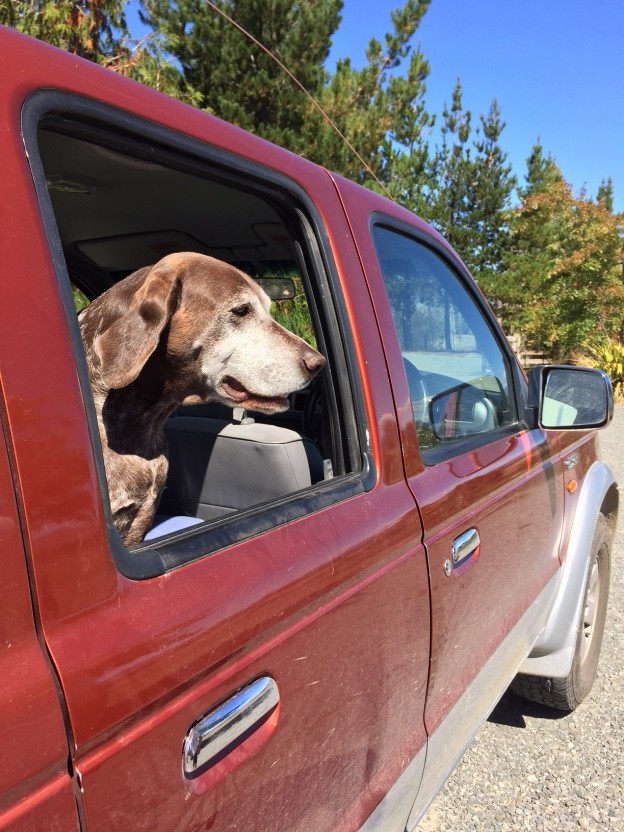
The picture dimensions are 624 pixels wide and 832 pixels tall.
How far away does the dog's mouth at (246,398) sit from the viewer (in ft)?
7.36

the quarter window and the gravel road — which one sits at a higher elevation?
the quarter window

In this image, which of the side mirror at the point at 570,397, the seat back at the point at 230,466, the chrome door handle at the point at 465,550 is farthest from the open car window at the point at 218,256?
the side mirror at the point at 570,397

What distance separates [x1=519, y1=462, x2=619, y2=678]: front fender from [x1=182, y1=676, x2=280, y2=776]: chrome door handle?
2047 millimetres

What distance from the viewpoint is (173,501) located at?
241 cm

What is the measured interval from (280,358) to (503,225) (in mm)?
23064

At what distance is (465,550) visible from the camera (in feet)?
6.21

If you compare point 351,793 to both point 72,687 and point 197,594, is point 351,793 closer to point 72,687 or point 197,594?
point 197,594

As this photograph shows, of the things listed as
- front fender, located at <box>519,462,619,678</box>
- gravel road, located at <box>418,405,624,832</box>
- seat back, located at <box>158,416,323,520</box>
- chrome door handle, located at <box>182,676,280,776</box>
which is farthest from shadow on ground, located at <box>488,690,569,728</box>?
chrome door handle, located at <box>182,676,280,776</box>

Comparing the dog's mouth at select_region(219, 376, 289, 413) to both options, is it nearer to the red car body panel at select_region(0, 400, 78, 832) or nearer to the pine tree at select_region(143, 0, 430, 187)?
the red car body panel at select_region(0, 400, 78, 832)

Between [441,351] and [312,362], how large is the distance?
21.4 inches

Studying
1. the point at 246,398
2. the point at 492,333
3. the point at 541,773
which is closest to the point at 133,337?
the point at 246,398

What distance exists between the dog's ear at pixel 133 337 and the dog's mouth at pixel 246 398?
0.37 m

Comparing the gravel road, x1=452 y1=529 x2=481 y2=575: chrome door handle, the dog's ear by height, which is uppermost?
the dog's ear

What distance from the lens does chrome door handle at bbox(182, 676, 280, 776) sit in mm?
970
